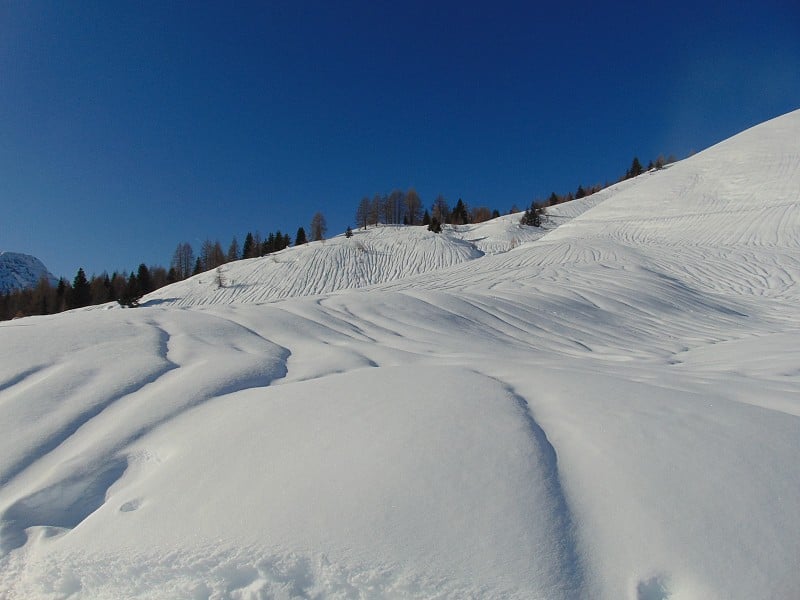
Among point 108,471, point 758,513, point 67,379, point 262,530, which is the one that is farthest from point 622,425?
point 67,379

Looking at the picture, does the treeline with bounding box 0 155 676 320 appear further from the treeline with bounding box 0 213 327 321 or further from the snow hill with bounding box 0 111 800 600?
the snow hill with bounding box 0 111 800 600

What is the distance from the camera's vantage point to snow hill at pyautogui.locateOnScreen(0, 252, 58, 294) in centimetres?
13804

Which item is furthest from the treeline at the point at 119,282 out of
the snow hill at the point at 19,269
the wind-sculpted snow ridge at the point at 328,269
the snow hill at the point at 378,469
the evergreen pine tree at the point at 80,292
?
the snow hill at the point at 19,269

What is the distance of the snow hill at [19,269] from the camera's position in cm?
13804

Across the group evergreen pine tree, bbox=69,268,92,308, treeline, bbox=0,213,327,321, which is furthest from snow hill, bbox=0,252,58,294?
evergreen pine tree, bbox=69,268,92,308

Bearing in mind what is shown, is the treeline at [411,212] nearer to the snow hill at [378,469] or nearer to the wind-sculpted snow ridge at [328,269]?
the wind-sculpted snow ridge at [328,269]

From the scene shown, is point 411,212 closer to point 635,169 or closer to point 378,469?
point 635,169

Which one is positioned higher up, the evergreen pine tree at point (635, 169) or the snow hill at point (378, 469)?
the evergreen pine tree at point (635, 169)

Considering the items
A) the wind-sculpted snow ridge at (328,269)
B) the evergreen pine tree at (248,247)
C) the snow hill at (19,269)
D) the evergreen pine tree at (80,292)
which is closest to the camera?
the wind-sculpted snow ridge at (328,269)

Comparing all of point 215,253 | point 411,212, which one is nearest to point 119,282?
point 215,253

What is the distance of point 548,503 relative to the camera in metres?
1.49

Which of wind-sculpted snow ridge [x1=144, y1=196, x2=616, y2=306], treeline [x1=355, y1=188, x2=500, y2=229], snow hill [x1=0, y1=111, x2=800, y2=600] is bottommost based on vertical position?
Answer: snow hill [x1=0, y1=111, x2=800, y2=600]

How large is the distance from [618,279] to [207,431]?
9.54 m

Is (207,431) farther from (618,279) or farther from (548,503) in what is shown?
(618,279)
